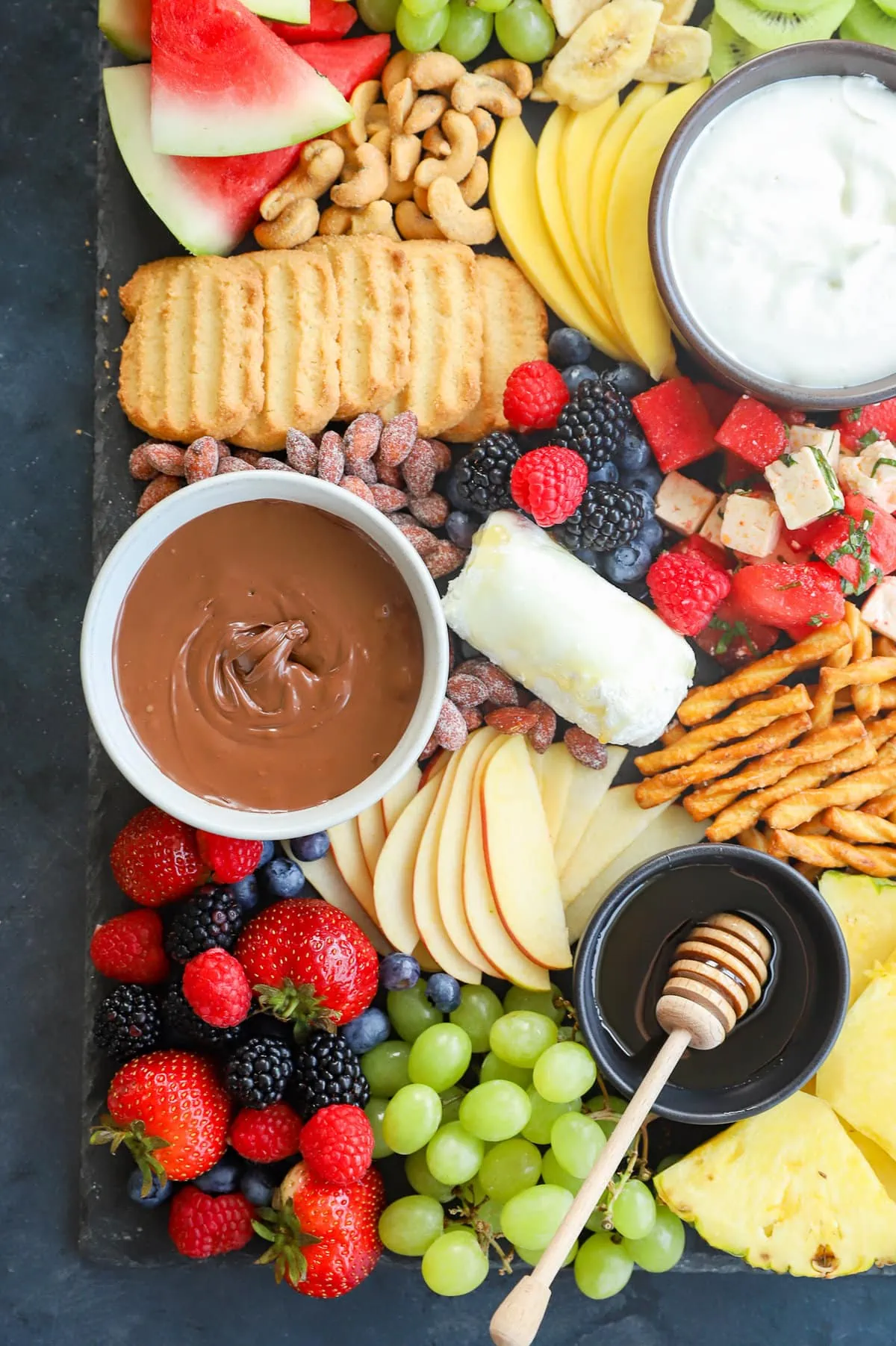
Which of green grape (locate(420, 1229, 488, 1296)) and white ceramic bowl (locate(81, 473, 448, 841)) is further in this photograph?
green grape (locate(420, 1229, 488, 1296))

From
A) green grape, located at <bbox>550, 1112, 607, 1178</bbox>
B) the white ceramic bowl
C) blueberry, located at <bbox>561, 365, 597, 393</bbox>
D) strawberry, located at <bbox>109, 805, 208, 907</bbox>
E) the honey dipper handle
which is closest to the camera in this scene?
the honey dipper handle

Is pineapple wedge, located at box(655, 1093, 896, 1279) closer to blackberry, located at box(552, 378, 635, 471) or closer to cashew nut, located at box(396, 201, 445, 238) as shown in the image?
blackberry, located at box(552, 378, 635, 471)

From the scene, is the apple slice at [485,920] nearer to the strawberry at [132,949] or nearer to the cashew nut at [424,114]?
the strawberry at [132,949]

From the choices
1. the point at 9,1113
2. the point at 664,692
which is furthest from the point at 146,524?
the point at 9,1113

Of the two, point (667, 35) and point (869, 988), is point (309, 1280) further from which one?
point (667, 35)

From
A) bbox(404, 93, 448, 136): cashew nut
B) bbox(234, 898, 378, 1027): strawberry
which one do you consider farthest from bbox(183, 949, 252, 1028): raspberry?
bbox(404, 93, 448, 136): cashew nut

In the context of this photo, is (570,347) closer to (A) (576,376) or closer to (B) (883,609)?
(A) (576,376)
